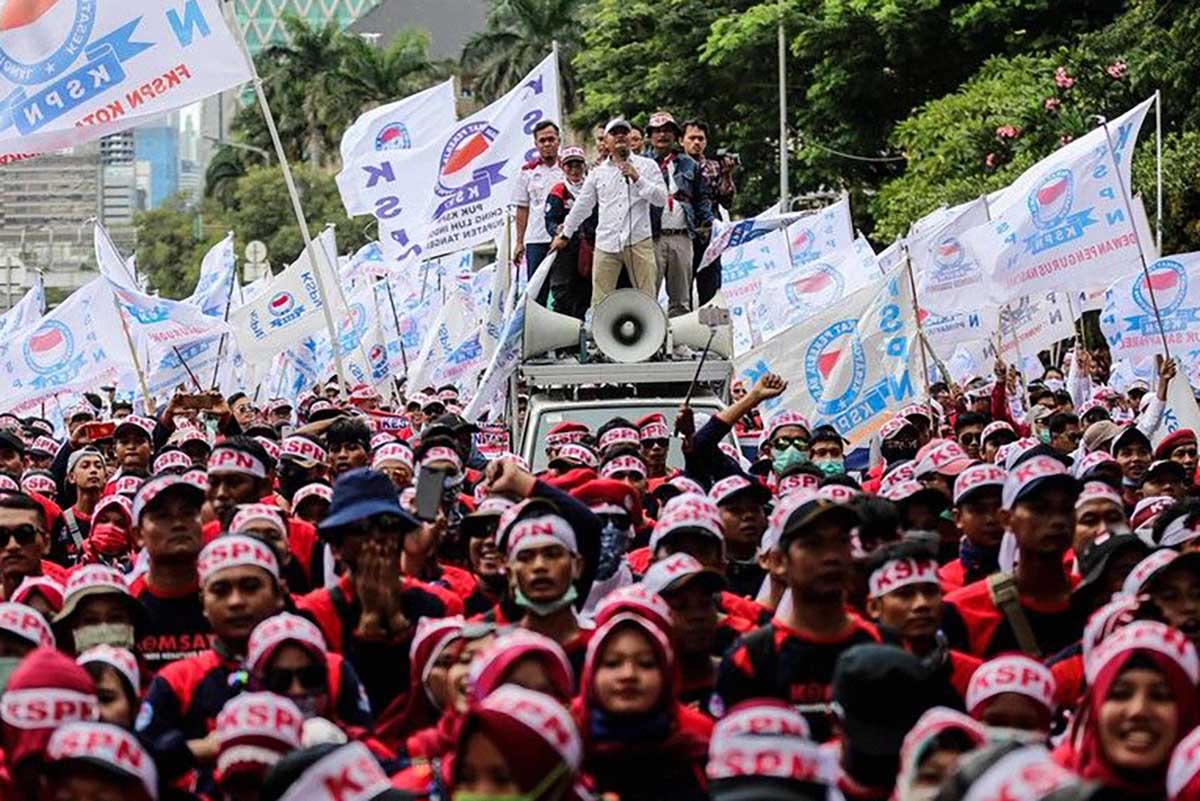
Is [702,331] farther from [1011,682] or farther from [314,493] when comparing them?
[1011,682]

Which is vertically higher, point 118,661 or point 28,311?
point 28,311

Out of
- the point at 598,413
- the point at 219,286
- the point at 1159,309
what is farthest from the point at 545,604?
the point at 219,286

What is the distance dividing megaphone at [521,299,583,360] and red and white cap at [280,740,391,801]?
915 centimetres

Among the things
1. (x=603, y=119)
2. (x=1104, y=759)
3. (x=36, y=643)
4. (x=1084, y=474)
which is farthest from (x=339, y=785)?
(x=603, y=119)

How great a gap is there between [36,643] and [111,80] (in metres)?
8.17

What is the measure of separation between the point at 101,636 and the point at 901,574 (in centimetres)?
243

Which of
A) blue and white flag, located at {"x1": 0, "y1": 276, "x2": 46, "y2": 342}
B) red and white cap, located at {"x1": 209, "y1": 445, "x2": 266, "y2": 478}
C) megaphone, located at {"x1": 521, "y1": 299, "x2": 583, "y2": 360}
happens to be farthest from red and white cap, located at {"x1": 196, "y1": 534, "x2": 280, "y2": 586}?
blue and white flag, located at {"x1": 0, "y1": 276, "x2": 46, "y2": 342}

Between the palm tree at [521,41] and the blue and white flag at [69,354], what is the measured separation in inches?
1737

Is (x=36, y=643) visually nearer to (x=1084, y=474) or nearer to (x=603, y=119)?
(x=1084, y=474)

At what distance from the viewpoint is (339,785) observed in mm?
5848

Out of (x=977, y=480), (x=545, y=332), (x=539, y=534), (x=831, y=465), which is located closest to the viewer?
(x=539, y=534)

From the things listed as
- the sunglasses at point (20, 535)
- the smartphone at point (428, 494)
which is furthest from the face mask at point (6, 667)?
the sunglasses at point (20, 535)

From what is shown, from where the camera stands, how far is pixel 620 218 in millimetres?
15398

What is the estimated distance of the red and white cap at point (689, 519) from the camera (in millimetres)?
8758
